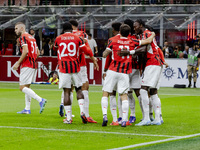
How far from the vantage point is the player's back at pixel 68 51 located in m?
12.6

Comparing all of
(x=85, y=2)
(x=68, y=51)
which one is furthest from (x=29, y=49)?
(x=85, y=2)

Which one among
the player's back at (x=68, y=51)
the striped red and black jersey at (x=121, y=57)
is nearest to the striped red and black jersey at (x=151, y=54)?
the striped red and black jersey at (x=121, y=57)

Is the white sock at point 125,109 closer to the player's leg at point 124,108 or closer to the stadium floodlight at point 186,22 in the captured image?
the player's leg at point 124,108

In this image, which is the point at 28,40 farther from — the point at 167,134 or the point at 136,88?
the point at 167,134

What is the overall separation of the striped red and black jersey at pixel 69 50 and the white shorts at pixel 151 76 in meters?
1.43

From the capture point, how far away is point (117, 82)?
1212cm

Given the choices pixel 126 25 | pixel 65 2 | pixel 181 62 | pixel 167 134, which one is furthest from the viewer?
pixel 65 2

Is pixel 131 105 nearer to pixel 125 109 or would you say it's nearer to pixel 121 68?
pixel 125 109

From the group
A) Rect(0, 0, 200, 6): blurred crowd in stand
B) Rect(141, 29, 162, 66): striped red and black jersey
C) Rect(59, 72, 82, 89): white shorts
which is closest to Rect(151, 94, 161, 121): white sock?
Rect(141, 29, 162, 66): striped red and black jersey

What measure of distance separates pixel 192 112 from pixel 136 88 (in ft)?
10.2

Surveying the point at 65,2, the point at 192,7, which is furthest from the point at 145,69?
the point at 65,2

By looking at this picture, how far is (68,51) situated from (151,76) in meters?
1.89

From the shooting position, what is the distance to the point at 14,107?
55.2 ft

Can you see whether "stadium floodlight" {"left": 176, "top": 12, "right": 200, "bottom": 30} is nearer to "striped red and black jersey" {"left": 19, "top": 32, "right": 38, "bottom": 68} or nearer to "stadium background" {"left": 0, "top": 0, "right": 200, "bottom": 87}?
"stadium background" {"left": 0, "top": 0, "right": 200, "bottom": 87}
